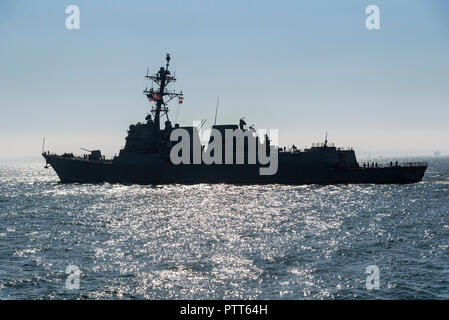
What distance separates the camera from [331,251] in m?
18.0

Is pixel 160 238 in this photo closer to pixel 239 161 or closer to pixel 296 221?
pixel 296 221

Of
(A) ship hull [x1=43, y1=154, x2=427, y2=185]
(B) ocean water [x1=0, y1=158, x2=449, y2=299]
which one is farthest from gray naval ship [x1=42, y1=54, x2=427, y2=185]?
(B) ocean water [x1=0, y1=158, x2=449, y2=299]

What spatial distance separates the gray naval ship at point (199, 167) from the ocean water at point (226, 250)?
1670cm

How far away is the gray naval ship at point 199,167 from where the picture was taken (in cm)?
5172

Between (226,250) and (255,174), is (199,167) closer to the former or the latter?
(255,174)

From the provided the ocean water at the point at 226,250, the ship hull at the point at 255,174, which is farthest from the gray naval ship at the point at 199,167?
the ocean water at the point at 226,250

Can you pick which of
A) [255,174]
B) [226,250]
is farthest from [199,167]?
[226,250]

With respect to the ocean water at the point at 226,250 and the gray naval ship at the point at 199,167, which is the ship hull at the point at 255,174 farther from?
the ocean water at the point at 226,250

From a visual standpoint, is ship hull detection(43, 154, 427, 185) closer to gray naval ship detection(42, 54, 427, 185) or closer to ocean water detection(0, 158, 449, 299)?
gray naval ship detection(42, 54, 427, 185)

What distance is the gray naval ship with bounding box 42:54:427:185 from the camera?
51.7 meters

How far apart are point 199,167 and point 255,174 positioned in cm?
752

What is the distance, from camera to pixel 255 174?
52.7 metres

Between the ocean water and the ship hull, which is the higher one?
the ship hull
